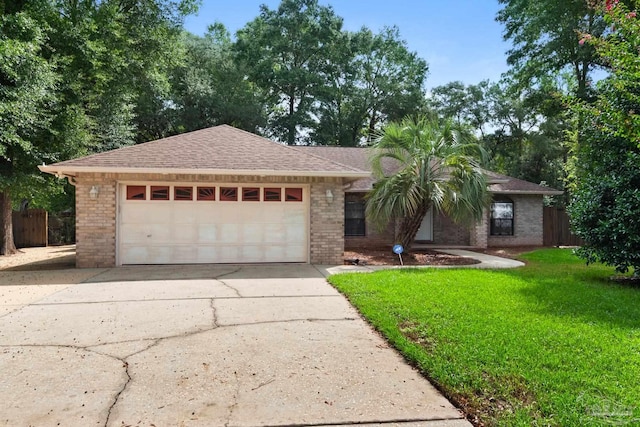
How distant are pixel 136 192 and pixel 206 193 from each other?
67.4 inches

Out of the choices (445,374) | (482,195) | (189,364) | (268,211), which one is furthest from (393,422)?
(482,195)

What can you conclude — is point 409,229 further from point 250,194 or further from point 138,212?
point 138,212

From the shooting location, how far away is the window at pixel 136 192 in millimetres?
9977

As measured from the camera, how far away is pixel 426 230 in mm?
15945

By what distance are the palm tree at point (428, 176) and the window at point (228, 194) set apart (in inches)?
144

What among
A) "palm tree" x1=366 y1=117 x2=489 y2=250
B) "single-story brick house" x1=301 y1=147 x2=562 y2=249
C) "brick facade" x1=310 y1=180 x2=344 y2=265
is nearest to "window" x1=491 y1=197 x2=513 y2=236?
"single-story brick house" x1=301 y1=147 x2=562 y2=249

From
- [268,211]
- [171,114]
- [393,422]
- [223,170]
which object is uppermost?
[171,114]

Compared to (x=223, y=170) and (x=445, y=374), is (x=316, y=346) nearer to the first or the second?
(x=445, y=374)

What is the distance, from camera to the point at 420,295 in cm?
627

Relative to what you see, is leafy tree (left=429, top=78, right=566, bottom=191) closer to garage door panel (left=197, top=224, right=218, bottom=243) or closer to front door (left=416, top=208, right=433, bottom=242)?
front door (left=416, top=208, right=433, bottom=242)

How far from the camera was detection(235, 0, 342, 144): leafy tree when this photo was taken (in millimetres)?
28125

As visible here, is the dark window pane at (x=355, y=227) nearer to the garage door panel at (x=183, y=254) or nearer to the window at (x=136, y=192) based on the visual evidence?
the garage door panel at (x=183, y=254)

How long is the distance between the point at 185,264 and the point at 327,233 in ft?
12.4

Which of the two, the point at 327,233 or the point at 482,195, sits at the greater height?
the point at 482,195
